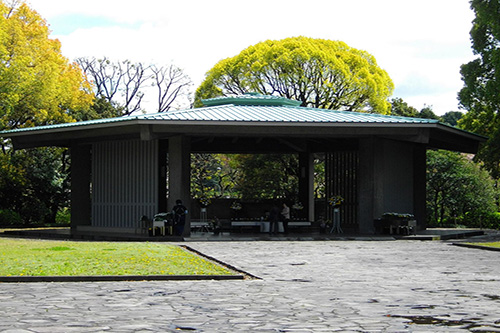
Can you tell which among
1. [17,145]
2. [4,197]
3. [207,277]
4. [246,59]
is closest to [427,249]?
[207,277]

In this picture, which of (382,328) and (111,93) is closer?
(382,328)

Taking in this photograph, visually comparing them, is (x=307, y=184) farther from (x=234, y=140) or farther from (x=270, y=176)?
(x=270, y=176)

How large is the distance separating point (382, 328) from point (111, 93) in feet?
189

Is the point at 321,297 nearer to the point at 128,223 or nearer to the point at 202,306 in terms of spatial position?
the point at 202,306

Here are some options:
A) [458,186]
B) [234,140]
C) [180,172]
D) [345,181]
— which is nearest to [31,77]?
[234,140]

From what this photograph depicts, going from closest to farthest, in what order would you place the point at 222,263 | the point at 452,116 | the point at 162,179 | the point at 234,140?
1. the point at 222,263
2. the point at 162,179
3. the point at 234,140
4. the point at 452,116

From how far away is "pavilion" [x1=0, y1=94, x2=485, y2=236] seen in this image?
83.1ft

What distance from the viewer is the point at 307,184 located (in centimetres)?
3494

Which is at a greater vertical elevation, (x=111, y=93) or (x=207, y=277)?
(x=111, y=93)

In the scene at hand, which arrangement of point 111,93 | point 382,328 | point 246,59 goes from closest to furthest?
point 382,328
point 246,59
point 111,93

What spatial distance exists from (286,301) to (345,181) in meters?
22.9

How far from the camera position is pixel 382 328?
7.92 meters

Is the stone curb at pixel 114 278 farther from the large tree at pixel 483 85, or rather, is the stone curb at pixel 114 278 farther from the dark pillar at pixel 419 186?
the large tree at pixel 483 85

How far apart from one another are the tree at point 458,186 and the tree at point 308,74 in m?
10.2
